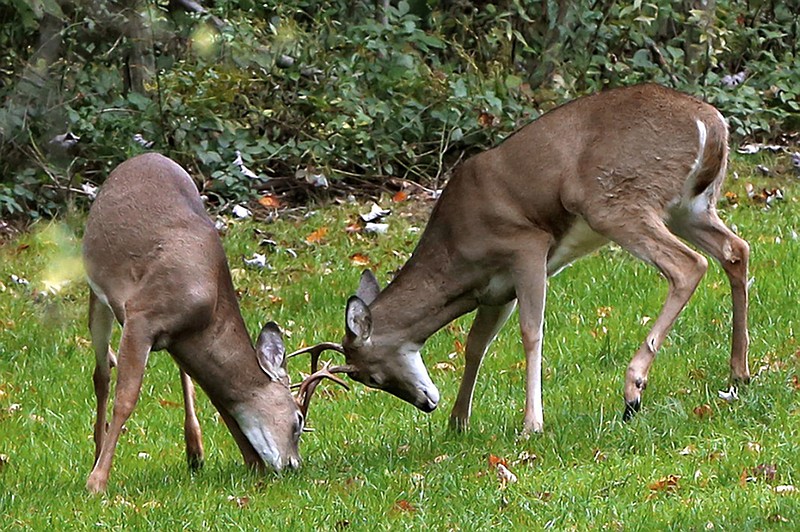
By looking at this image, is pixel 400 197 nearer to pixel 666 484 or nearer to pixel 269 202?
pixel 269 202

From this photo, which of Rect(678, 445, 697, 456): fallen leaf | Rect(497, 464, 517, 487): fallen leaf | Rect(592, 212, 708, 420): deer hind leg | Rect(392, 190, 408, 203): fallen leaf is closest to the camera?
Rect(497, 464, 517, 487): fallen leaf

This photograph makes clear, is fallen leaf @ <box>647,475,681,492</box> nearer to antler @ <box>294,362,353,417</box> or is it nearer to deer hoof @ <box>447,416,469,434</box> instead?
deer hoof @ <box>447,416,469,434</box>

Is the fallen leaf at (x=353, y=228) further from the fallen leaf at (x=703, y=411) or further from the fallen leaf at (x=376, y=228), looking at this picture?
the fallen leaf at (x=703, y=411)

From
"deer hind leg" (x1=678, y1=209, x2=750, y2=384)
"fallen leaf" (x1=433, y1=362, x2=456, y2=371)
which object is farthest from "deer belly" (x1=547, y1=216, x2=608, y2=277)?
"fallen leaf" (x1=433, y1=362, x2=456, y2=371)

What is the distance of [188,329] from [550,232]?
1.85 metres

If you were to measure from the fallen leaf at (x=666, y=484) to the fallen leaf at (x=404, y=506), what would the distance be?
0.89m

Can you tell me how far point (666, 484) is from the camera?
539cm

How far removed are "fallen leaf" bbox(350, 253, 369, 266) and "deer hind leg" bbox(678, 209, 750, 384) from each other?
11.6 ft

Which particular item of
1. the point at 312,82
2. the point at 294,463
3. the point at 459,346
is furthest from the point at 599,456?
the point at 312,82

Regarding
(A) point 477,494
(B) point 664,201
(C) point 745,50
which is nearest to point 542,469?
(A) point 477,494

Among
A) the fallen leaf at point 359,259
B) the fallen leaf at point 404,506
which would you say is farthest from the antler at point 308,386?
the fallen leaf at point 359,259

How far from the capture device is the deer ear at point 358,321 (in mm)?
7090

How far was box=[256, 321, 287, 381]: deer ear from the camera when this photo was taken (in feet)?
21.8

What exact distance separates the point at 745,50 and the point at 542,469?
373 inches
